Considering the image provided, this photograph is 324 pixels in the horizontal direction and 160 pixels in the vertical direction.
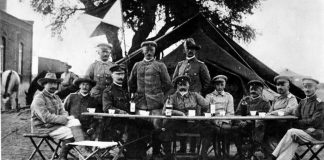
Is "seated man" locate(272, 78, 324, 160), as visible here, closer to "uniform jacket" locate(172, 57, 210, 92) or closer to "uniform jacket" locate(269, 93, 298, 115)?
"uniform jacket" locate(269, 93, 298, 115)

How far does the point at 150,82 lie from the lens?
5555mm

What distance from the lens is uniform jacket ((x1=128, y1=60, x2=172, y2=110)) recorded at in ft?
18.0

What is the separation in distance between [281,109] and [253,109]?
17.7 inches

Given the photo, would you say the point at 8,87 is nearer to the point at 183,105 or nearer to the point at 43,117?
the point at 43,117

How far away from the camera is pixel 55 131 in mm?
4754

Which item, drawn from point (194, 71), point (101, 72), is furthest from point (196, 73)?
point (101, 72)

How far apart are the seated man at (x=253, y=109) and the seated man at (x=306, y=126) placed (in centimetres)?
52

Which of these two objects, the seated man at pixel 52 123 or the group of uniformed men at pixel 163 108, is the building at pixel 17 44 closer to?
the group of uniformed men at pixel 163 108

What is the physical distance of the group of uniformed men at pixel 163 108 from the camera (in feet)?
15.6

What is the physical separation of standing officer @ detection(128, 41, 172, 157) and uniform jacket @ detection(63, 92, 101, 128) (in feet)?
2.27

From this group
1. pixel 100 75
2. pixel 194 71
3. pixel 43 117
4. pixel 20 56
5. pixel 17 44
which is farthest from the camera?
pixel 20 56

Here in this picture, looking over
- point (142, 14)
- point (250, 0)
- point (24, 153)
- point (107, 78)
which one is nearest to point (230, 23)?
point (250, 0)

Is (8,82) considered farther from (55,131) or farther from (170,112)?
(170,112)

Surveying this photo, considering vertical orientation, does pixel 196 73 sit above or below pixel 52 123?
above
